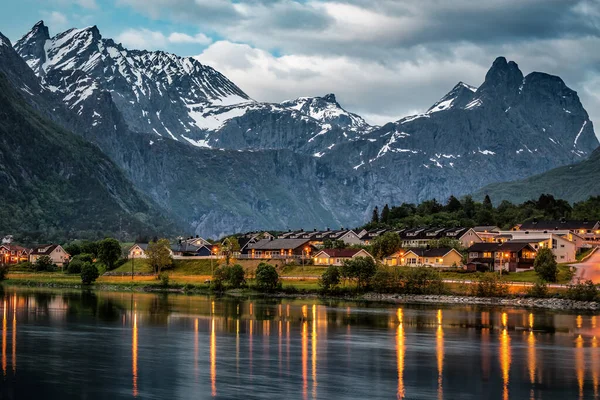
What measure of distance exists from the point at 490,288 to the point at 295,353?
61396 mm

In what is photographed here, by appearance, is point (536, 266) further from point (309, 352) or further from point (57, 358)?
point (57, 358)

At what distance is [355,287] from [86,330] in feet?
192

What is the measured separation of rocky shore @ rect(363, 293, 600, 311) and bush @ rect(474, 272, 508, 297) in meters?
1.28

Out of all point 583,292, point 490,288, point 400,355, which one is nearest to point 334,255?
point 490,288

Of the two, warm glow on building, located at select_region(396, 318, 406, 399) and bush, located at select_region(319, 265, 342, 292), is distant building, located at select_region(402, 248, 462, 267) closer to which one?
bush, located at select_region(319, 265, 342, 292)

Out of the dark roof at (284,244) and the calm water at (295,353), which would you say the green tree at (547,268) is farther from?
the dark roof at (284,244)

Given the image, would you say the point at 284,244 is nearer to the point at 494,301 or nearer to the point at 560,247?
the point at 560,247

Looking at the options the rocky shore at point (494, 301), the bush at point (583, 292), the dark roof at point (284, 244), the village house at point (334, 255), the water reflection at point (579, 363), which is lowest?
the water reflection at point (579, 363)

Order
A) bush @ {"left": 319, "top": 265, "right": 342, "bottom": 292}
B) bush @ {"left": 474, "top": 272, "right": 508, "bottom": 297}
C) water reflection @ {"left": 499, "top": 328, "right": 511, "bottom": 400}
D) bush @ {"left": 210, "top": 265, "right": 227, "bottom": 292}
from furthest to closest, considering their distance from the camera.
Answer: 1. bush @ {"left": 210, "top": 265, "right": 227, "bottom": 292}
2. bush @ {"left": 319, "top": 265, "right": 342, "bottom": 292}
3. bush @ {"left": 474, "top": 272, "right": 508, "bottom": 297}
4. water reflection @ {"left": 499, "top": 328, "right": 511, "bottom": 400}

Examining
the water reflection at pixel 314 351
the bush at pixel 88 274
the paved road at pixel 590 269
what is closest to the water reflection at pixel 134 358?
the water reflection at pixel 314 351

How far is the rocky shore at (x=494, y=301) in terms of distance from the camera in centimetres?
11900

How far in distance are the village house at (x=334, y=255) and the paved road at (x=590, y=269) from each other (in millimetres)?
41428

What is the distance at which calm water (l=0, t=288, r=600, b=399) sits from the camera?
194 feet

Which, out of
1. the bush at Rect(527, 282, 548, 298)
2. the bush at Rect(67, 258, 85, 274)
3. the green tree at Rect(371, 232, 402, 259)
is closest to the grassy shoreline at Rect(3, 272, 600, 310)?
the bush at Rect(527, 282, 548, 298)
